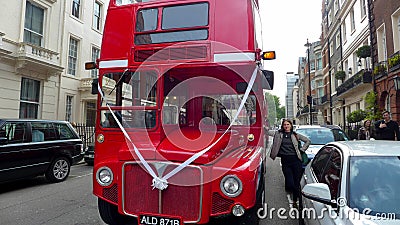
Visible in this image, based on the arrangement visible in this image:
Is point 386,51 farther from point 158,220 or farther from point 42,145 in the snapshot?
point 42,145

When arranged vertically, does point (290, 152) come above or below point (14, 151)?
above

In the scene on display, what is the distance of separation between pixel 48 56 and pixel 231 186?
1390 centimetres

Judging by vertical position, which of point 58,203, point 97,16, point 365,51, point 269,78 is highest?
point 97,16

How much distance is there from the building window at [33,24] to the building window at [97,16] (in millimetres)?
4312

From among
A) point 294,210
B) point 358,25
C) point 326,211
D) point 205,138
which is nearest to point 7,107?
point 205,138

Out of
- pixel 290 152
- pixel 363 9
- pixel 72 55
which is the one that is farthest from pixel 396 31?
pixel 72 55

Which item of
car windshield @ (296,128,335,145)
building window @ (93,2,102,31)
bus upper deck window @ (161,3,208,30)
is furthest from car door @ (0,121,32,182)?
building window @ (93,2,102,31)

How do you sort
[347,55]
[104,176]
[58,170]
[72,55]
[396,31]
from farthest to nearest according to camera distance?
1. [347,55]
2. [72,55]
3. [396,31]
4. [58,170]
5. [104,176]

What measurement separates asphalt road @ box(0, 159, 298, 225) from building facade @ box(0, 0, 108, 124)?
6.71 meters

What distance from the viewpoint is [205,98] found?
16.0 feet

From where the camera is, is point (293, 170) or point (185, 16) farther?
point (293, 170)

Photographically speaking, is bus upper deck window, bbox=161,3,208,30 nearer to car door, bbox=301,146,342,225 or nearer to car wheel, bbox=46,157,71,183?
car door, bbox=301,146,342,225

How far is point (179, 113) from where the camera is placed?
4535 millimetres

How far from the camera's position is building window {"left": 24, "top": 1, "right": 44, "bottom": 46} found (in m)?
13.2
